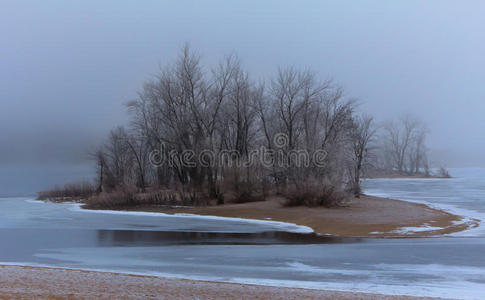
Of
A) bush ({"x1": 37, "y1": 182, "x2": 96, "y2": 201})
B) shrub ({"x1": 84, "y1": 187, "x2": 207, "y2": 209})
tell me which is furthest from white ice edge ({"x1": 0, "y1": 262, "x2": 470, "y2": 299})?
bush ({"x1": 37, "y1": 182, "x2": 96, "y2": 201})

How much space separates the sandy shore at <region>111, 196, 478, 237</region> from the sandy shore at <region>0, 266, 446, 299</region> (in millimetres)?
9921

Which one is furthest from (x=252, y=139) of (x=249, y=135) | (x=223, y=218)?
(x=223, y=218)

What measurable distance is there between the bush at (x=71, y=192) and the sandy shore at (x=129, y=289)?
3773cm

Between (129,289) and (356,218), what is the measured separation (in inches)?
605

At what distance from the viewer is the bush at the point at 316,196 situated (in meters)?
26.9

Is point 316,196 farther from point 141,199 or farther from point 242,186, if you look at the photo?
point 141,199

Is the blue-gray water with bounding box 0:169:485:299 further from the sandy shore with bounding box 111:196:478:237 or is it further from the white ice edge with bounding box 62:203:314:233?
the sandy shore with bounding box 111:196:478:237

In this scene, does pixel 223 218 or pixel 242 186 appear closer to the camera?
pixel 223 218

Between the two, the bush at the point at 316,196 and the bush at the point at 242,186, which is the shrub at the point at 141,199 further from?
the bush at the point at 316,196

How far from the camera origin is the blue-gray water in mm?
10422

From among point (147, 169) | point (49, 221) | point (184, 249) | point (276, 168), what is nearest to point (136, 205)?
point (49, 221)

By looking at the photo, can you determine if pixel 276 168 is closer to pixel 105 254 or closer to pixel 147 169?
pixel 105 254

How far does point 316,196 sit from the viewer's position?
2695 cm

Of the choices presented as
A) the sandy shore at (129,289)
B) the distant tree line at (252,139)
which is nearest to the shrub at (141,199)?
the distant tree line at (252,139)
